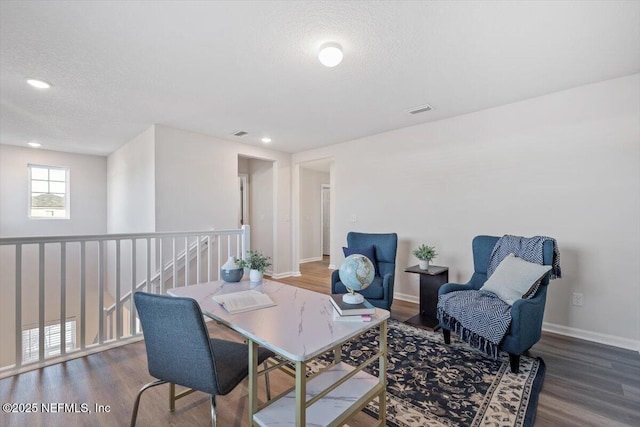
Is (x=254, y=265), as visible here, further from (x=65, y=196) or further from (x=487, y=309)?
(x=65, y=196)

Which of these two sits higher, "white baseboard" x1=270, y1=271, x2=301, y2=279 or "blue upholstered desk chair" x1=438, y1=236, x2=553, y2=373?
"blue upholstered desk chair" x1=438, y1=236, x2=553, y2=373

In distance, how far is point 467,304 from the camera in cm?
236

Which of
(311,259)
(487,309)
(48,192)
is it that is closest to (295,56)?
(487,309)

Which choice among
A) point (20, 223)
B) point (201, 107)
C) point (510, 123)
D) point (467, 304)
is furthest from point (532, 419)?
point (20, 223)

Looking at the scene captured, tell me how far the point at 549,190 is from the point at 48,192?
796 cm

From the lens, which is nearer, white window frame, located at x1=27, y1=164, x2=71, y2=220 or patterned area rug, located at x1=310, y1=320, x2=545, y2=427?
patterned area rug, located at x1=310, y1=320, x2=545, y2=427

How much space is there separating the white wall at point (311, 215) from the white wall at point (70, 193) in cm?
427

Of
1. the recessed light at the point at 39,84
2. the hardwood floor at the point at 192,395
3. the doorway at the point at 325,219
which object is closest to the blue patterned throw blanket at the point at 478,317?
the hardwood floor at the point at 192,395

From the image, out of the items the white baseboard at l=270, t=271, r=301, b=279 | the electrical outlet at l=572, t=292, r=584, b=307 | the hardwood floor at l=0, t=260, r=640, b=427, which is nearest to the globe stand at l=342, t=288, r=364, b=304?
the hardwood floor at l=0, t=260, r=640, b=427

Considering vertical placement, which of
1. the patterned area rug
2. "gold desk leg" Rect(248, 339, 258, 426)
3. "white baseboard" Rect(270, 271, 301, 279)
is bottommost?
the patterned area rug

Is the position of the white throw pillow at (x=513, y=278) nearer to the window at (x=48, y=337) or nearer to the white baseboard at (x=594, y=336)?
the white baseboard at (x=594, y=336)

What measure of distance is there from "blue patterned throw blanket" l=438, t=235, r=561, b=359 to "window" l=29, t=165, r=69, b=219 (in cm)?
691

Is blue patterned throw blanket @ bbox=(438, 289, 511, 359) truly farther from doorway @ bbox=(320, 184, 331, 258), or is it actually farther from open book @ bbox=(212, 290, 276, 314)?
doorway @ bbox=(320, 184, 331, 258)

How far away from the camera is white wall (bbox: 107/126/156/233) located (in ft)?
13.2
